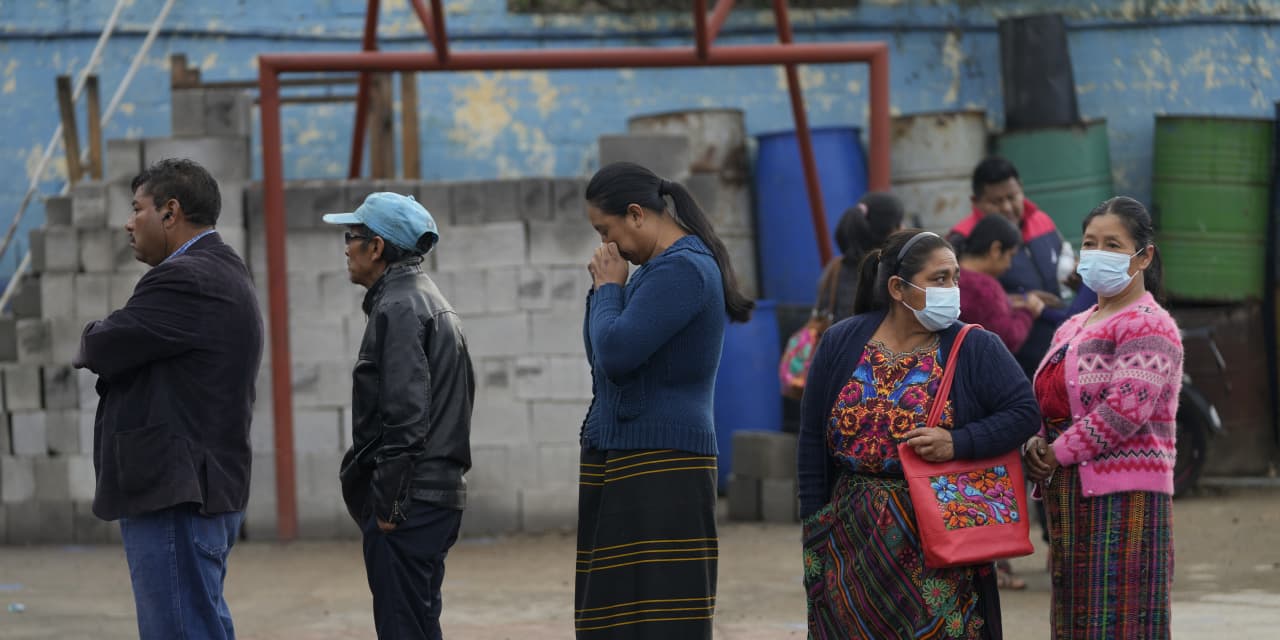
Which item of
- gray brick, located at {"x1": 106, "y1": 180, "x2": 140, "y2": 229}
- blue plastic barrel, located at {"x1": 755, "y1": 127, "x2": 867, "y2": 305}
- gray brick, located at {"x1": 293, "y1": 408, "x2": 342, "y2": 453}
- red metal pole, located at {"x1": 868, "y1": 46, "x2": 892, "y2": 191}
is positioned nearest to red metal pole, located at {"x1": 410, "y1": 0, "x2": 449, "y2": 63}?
gray brick, located at {"x1": 106, "y1": 180, "x2": 140, "y2": 229}

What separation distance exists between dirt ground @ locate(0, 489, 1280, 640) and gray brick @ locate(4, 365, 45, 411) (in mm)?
769

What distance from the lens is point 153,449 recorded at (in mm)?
4020

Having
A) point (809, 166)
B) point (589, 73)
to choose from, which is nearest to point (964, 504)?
point (809, 166)

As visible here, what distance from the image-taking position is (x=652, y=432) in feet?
13.0

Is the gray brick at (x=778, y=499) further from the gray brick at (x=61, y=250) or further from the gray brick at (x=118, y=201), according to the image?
the gray brick at (x=61, y=250)

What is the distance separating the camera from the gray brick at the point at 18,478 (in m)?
8.44

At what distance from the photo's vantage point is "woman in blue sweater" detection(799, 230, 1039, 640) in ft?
12.7

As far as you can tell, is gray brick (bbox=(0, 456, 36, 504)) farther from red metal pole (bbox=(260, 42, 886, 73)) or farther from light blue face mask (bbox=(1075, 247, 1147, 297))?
light blue face mask (bbox=(1075, 247, 1147, 297))

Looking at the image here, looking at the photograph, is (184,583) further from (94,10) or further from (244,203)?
(94,10)

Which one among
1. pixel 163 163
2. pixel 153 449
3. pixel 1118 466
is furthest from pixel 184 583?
pixel 1118 466

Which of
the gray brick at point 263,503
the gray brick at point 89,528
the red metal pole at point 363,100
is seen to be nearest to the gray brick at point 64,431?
the gray brick at point 89,528

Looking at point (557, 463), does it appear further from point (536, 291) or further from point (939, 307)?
point (939, 307)

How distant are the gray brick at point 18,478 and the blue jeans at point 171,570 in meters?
4.77

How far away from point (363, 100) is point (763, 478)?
301 centimetres
